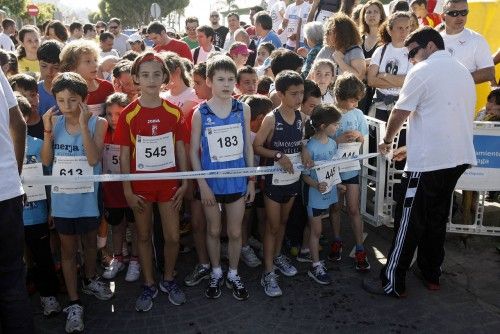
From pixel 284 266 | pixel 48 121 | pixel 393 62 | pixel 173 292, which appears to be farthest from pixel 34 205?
pixel 393 62

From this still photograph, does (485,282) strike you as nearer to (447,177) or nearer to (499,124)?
(447,177)

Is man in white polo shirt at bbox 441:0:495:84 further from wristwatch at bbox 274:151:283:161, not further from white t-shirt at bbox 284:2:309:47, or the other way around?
white t-shirt at bbox 284:2:309:47

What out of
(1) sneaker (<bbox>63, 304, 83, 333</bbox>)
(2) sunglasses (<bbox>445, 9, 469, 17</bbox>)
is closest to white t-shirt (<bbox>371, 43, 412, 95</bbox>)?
(2) sunglasses (<bbox>445, 9, 469, 17</bbox>)

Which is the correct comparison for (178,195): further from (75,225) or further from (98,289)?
(98,289)

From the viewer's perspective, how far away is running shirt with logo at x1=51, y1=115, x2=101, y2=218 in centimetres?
A: 357

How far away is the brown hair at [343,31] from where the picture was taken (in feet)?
17.9

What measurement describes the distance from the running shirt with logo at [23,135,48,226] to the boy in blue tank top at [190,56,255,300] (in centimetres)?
117

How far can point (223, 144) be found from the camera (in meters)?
3.80

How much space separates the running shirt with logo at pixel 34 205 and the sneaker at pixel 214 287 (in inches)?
55.1

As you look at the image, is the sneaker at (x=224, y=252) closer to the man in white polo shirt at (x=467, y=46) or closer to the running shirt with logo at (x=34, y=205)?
the running shirt with logo at (x=34, y=205)

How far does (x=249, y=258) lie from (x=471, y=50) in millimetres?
3193

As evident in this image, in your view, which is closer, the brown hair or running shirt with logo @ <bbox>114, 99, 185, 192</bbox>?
running shirt with logo @ <bbox>114, 99, 185, 192</bbox>

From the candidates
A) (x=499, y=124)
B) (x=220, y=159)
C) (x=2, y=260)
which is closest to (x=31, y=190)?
(x=2, y=260)

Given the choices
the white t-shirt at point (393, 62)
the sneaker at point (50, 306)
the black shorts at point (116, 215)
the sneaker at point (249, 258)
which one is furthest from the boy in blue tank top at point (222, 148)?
the white t-shirt at point (393, 62)
